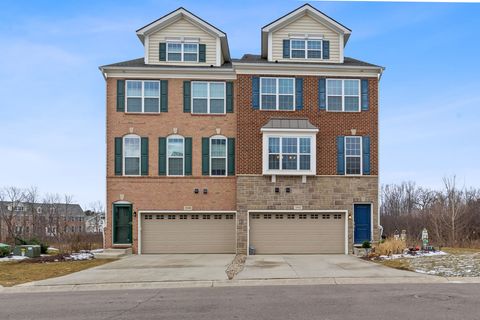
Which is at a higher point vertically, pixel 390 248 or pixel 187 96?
pixel 187 96

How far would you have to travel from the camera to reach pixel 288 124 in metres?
22.9

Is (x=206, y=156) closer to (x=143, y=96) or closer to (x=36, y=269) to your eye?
(x=143, y=96)

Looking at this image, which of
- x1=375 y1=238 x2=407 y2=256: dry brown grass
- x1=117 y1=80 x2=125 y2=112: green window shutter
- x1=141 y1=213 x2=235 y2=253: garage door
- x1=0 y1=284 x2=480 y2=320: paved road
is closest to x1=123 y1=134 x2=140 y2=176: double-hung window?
x1=117 y1=80 x2=125 y2=112: green window shutter

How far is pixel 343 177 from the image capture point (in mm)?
23047

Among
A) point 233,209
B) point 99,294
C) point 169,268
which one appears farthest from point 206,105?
point 99,294

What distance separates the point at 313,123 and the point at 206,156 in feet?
18.7

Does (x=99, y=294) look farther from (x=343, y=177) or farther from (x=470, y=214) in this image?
(x=470, y=214)

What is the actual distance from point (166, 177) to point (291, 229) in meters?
6.87

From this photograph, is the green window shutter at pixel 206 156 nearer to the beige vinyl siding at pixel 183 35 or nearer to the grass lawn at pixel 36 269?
the beige vinyl siding at pixel 183 35

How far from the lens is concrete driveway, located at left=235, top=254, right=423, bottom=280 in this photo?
1422cm

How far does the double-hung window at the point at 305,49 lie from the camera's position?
79.4ft

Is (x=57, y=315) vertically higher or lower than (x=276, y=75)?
lower

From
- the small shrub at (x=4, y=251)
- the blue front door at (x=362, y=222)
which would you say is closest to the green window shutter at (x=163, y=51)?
the small shrub at (x=4, y=251)

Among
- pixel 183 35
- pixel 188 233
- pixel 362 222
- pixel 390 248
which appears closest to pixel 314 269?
pixel 390 248
